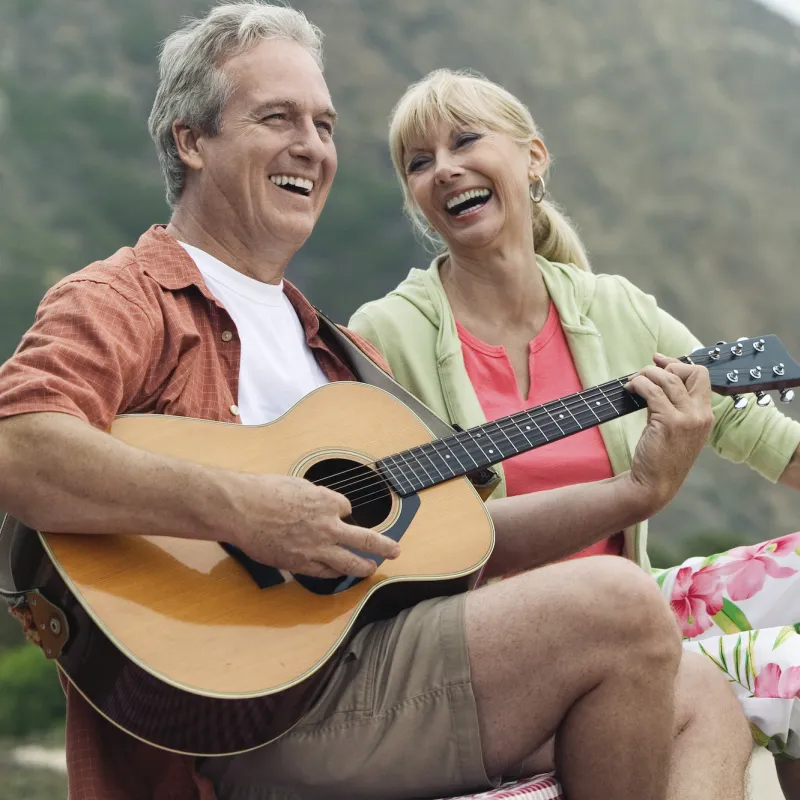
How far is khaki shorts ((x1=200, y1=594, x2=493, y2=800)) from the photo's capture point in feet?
4.54

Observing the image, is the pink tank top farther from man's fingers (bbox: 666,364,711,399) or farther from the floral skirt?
man's fingers (bbox: 666,364,711,399)

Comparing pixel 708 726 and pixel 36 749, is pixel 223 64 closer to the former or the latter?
pixel 708 726

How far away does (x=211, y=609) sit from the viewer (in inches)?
53.3

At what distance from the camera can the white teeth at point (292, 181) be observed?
1950 millimetres

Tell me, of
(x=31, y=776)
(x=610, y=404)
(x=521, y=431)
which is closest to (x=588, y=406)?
(x=610, y=404)

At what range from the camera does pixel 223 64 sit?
6.28 ft

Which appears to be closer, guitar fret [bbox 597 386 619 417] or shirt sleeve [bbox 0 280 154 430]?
shirt sleeve [bbox 0 280 154 430]

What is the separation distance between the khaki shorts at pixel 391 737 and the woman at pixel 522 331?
2.41 ft

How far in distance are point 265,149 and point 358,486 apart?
27.3 inches

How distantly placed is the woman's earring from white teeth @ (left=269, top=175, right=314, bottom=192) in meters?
0.81

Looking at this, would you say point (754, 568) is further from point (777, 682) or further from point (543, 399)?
point (543, 399)

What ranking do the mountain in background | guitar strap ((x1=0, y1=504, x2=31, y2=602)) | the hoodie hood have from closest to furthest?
guitar strap ((x1=0, y1=504, x2=31, y2=602)), the hoodie hood, the mountain in background

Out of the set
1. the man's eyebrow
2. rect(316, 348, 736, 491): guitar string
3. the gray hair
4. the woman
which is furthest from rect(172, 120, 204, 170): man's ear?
rect(316, 348, 736, 491): guitar string

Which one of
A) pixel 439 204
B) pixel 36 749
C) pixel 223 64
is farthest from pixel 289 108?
pixel 36 749
